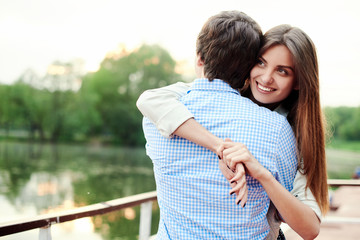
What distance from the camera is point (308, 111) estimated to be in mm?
1077

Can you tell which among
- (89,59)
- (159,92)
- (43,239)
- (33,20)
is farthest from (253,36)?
(33,20)

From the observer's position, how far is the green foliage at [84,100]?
3055cm

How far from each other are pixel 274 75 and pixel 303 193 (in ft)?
1.27

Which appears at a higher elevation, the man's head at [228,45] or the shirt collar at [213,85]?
the man's head at [228,45]

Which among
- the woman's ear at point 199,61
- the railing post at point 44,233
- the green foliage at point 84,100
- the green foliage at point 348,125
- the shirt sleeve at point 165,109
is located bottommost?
the green foliage at point 348,125

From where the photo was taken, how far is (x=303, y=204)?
95cm

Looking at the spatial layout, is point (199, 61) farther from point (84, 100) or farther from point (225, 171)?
point (84, 100)

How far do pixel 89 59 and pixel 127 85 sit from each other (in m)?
5.76

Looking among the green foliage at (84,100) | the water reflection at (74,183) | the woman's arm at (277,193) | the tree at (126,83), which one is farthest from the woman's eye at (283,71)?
the green foliage at (84,100)

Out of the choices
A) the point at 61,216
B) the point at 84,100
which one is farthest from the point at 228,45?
the point at 84,100

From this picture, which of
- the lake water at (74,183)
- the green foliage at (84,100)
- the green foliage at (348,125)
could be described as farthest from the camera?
the green foliage at (348,125)

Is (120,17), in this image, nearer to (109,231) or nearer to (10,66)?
(10,66)

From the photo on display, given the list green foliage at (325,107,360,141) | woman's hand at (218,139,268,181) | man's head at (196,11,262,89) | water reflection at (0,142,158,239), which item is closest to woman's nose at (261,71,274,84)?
man's head at (196,11,262,89)

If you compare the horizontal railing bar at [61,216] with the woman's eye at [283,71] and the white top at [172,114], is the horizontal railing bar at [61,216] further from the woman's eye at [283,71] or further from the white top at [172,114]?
the woman's eye at [283,71]
